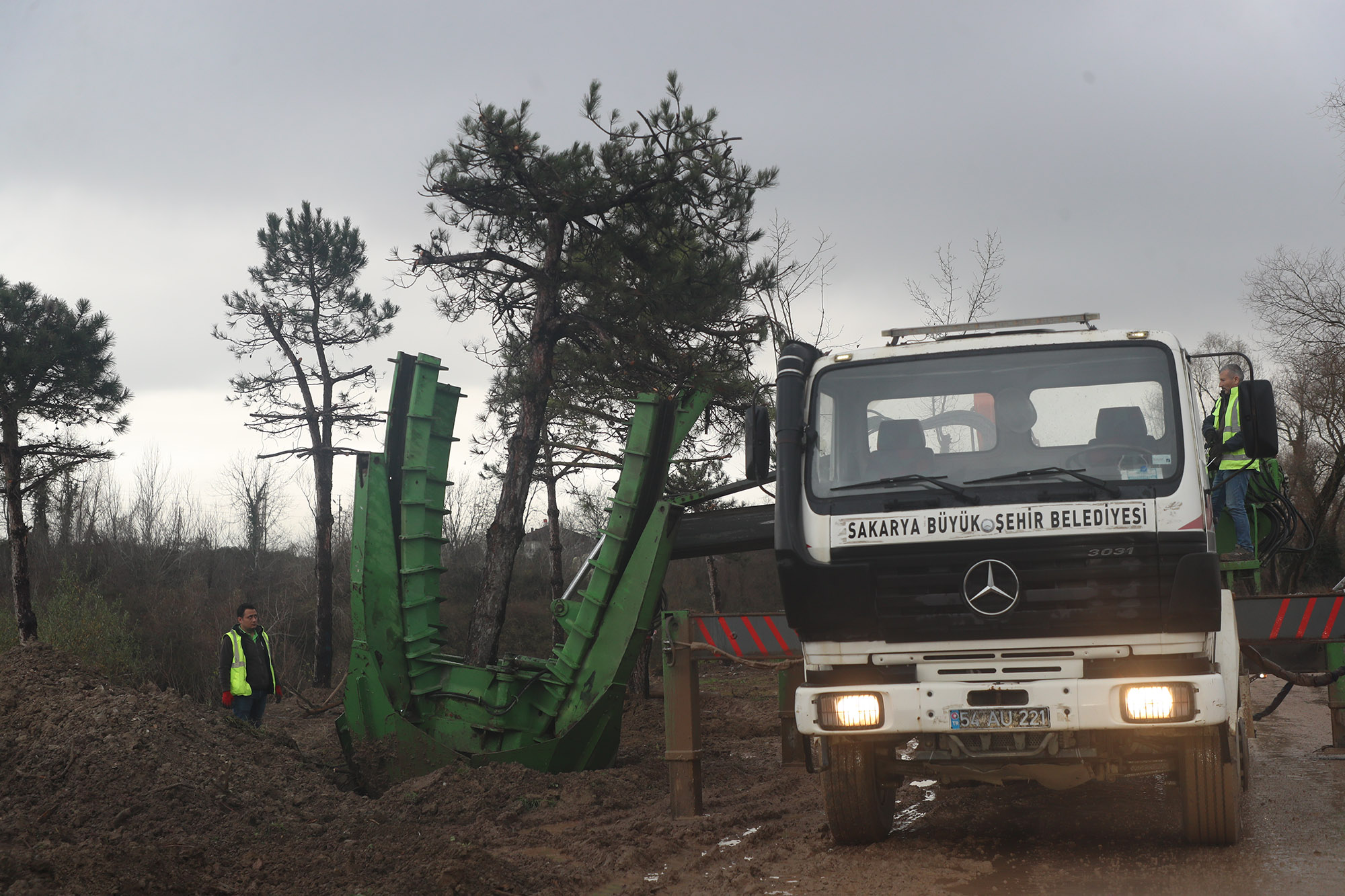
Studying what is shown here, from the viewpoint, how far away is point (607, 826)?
701 cm

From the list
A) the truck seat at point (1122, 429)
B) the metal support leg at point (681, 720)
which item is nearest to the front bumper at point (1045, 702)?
the truck seat at point (1122, 429)

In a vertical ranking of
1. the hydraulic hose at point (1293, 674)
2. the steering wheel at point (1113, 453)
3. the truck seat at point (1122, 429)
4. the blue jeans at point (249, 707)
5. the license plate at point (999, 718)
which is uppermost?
the truck seat at point (1122, 429)

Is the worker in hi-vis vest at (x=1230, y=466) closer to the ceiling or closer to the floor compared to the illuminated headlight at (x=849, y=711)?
closer to the ceiling

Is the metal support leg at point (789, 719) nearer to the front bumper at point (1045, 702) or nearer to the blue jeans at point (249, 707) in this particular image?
the front bumper at point (1045, 702)

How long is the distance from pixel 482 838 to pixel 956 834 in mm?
2989

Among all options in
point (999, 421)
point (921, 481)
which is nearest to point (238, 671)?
point (921, 481)

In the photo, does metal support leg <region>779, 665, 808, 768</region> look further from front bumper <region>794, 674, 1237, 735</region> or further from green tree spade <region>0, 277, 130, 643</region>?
green tree spade <region>0, 277, 130, 643</region>

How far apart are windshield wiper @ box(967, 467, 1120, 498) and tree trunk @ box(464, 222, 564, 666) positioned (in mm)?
9558

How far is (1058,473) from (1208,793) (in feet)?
5.88

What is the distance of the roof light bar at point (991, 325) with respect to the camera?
601 centimetres

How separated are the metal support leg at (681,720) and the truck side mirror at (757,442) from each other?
171 centimetres

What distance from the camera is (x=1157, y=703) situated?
16.2 ft

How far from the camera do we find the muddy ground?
5.07 metres

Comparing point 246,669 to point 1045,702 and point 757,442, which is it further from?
point 1045,702
